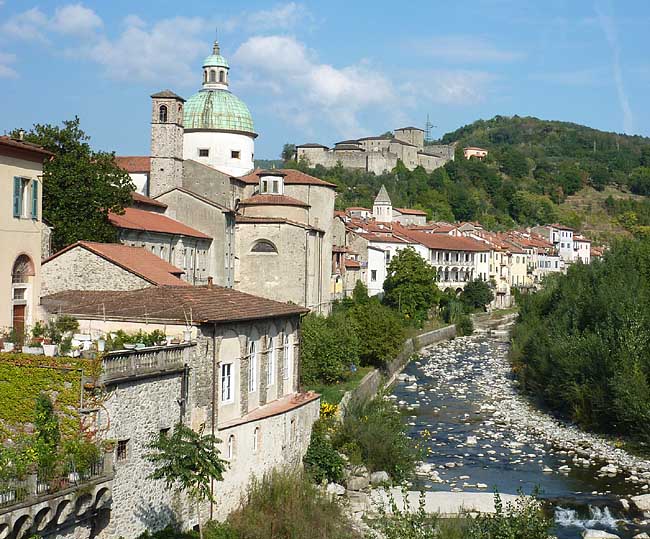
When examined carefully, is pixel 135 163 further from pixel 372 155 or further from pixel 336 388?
pixel 372 155

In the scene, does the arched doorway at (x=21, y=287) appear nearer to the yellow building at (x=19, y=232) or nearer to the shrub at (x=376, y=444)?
the yellow building at (x=19, y=232)

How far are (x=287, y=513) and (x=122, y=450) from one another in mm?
4947

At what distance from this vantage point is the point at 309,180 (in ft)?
169

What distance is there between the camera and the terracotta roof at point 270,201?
47656 millimetres

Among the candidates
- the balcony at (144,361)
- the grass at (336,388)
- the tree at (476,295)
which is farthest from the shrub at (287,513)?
the tree at (476,295)

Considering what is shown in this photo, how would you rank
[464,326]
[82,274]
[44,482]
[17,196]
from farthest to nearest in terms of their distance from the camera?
[464,326] < [82,274] < [17,196] < [44,482]

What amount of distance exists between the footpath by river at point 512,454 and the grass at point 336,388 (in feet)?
8.87

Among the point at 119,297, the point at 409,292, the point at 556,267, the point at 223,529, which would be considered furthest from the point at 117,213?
the point at 556,267

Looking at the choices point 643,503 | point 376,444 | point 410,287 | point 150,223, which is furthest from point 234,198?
point 643,503

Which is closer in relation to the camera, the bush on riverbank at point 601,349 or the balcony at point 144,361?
the balcony at point 144,361

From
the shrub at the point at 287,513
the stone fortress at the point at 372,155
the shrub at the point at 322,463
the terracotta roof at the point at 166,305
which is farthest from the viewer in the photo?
the stone fortress at the point at 372,155

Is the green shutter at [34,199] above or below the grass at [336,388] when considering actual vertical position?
above

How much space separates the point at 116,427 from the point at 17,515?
3214 millimetres

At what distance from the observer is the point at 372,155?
140500 mm
